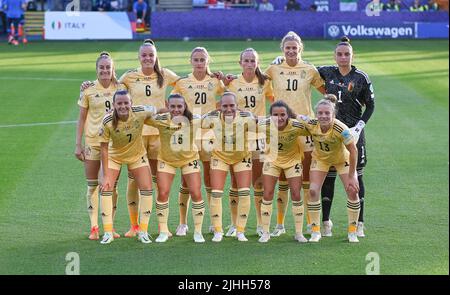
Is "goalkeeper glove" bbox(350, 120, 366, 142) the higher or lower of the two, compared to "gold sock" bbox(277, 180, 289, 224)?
higher

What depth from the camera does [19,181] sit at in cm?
1388

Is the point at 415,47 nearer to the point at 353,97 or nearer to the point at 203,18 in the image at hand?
the point at 203,18

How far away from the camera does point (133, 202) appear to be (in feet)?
36.9

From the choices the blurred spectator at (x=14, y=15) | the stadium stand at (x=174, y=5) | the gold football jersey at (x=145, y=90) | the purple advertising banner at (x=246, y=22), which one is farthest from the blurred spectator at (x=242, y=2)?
the gold football jersey at (x=145, y=90)

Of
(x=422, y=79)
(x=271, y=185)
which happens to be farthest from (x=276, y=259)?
(x=422, y=79)

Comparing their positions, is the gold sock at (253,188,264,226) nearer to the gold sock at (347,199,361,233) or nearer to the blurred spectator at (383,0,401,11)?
the gold sock at (347,199,361,233)

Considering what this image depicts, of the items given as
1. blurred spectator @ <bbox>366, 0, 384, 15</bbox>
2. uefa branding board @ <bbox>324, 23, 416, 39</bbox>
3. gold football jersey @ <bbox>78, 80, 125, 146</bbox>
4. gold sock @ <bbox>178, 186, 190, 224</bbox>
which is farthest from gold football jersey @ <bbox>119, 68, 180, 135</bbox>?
blurred spectator @ <bbox>366, 0, 384, 15</bbox>

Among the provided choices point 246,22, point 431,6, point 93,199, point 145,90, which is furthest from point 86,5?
point 93,199

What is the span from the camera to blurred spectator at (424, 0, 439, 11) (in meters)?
36.8

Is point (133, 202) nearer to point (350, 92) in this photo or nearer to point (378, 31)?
point (350, 92)

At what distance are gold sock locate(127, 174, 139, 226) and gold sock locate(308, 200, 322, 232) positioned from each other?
1995 millimetres

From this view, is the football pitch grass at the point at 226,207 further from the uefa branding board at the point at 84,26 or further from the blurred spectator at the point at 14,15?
the uefa branding board at the point at 84,26

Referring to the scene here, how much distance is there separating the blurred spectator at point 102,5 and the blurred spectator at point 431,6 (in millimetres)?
12135

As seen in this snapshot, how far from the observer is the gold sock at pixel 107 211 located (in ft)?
35.2
